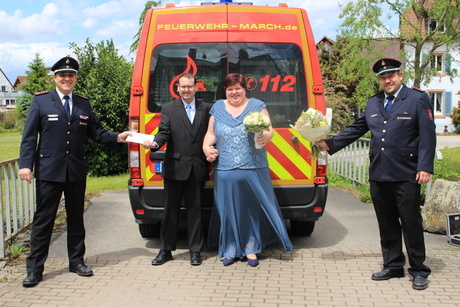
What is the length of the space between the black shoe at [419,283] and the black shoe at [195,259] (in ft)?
6.84

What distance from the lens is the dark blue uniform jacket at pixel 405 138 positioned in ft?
13.9

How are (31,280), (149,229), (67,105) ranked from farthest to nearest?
(149,229)
(67,105)
(31,280)

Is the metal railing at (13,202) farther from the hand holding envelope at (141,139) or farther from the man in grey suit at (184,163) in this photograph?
the man in grey suit at (184,163)

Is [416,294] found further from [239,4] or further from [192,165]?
[239,4]

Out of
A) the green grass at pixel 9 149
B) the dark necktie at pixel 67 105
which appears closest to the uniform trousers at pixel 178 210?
the dark necktie at pixel 67 105

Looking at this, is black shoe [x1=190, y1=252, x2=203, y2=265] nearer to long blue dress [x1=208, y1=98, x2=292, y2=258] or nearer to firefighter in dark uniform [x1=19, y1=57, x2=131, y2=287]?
long blue dress [x1=208, y1=98, x2=292, y2=258]

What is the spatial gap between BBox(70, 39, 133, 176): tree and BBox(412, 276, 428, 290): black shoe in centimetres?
892

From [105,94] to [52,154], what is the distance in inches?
313

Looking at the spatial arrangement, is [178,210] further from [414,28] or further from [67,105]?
[414,28]

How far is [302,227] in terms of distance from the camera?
6164 millimetres

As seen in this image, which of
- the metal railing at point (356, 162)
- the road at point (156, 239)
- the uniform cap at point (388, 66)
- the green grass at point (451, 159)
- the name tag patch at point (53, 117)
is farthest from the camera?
the green grass at point (451, 159)

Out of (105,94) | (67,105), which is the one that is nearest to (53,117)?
(67,105)

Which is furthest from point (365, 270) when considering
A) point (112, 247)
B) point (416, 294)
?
point (112, 247)

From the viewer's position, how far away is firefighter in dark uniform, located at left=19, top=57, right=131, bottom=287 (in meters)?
4.51
